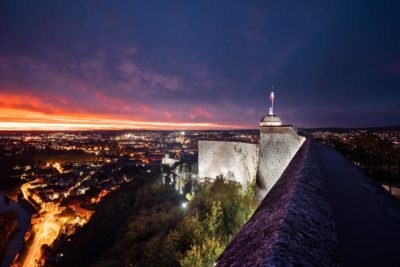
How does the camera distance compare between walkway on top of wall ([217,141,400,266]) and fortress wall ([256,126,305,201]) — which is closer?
walkway on top of wall ([217,141,400,266])

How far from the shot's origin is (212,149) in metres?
23.5

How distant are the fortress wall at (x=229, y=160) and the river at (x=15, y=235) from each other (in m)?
33.9

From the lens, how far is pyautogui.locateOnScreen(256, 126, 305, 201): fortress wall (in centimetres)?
1261

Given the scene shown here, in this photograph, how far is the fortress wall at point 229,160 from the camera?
18.8 metres

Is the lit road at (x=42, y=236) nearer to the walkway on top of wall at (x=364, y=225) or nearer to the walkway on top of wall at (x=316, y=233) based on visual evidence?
the walkway on top of wall at (x=364, y=225)

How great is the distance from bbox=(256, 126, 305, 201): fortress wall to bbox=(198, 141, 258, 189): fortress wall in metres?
3.59

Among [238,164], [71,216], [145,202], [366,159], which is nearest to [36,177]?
[71,216]

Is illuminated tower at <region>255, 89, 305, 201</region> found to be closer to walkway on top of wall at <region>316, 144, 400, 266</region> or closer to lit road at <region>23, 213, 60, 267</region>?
walkway on top of wall at <region>316, 144, 400, 266</region>

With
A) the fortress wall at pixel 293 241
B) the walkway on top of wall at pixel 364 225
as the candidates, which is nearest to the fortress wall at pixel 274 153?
the walkway on top of wall at pixel 364 225

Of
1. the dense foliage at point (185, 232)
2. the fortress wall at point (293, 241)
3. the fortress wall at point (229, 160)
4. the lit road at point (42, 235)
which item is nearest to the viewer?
the fortress wall at point (293, 241)

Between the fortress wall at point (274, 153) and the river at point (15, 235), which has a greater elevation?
the fortress wall at point (274, 153)

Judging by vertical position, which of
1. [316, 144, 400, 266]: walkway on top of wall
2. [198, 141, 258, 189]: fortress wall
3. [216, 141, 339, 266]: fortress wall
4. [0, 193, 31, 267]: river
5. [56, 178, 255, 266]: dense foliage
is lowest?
[0, 193, 31, 267]: river

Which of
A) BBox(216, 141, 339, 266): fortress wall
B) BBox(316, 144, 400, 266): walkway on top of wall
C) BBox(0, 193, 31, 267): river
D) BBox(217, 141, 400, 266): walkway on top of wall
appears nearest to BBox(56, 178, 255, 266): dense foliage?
BBox(316, 144, 400, 266): walkway on top of wall

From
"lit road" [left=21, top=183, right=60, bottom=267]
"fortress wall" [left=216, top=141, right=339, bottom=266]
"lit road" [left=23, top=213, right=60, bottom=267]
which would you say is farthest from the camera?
"lit road" [left=21, top=183, right=60, bottom=267]
